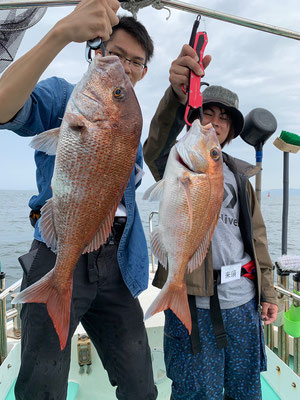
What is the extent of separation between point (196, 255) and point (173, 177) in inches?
16.9

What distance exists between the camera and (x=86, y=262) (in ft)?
6.32

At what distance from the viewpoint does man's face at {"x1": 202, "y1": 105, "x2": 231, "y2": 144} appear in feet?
8.25

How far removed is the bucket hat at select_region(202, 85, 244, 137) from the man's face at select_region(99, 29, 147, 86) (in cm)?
58

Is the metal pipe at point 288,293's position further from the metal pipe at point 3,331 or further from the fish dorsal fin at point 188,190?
the metal pipe at point 3,331

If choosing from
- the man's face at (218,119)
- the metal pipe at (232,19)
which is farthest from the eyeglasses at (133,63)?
the man's face at (218,119)

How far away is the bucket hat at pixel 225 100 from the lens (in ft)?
7.80

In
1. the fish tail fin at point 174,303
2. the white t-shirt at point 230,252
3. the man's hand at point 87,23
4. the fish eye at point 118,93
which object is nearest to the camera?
the man's hand at point 87,23

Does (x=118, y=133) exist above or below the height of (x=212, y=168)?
above

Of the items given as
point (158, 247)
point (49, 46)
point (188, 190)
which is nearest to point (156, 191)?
point (188, 190)

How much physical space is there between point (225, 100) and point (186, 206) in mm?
1196

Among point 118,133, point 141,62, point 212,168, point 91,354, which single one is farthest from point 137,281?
point 91,354

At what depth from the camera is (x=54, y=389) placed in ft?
5.83

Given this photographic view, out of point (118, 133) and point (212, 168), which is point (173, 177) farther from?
point (118, 133)

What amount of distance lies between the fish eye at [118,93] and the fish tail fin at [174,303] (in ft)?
3.07
